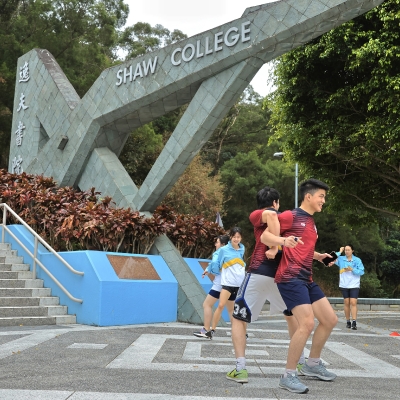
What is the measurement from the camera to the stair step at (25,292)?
991cm

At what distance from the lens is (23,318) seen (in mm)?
9078

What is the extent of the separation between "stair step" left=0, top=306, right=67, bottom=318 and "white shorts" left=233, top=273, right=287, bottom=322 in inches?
217

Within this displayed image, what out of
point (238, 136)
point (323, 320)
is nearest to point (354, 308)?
point (323, 320)

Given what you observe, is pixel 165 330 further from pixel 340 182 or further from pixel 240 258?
pixel 340 182

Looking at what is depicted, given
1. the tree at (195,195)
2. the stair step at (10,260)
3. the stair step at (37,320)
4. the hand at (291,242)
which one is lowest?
the stair step at (37,320)

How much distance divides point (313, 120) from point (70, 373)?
35.8ft

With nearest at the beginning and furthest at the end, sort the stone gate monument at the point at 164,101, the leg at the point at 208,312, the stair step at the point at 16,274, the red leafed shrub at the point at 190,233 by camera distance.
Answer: the leg at the point at 208,312
the stair step at the point at 16,274
the stone gate monument at the point at 164,101
the red leafed shrub at the point at 190,233

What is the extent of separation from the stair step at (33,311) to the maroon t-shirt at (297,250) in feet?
19.2

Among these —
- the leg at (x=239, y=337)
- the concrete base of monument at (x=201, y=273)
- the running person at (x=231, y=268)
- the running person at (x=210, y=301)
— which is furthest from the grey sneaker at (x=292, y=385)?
the concrete base of monument at (x=201, y=273)

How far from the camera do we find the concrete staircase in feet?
30.3

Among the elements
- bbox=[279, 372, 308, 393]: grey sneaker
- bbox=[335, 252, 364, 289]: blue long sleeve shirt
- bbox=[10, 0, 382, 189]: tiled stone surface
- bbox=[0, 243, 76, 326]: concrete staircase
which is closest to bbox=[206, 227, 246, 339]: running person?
bbox=[0, 243, 76, 326]: concrete staircase

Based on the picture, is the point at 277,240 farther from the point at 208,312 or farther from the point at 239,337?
the point at 208,312

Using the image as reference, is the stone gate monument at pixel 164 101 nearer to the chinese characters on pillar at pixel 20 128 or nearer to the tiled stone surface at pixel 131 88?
the tiled stone surface at pixel 131 88

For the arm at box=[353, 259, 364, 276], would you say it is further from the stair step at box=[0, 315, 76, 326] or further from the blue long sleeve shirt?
the stair step at box=[0, 315, 76, 326]
